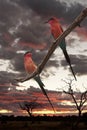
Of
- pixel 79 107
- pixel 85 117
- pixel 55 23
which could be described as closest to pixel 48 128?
pixel 85 117

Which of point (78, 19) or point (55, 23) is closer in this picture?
point (78, 19)

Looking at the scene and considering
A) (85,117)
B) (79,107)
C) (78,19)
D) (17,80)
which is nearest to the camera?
(78,19)

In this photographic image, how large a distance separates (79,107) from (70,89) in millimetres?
Result: 3487

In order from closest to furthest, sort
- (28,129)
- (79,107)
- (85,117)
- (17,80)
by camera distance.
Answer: (17,80) → (79,107) → (28,129) → (85,117)

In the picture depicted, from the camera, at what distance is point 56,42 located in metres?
2.29

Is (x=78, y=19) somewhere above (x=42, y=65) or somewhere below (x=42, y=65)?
above

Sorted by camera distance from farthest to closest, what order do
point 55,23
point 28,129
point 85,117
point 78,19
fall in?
1. point 85,117
2. point 28,129
3. point 55,23
4. point 78,19

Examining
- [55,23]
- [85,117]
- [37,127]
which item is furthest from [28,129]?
[55,23]

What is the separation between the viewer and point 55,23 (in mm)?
3645

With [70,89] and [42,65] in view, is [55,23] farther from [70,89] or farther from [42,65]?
[70,89]

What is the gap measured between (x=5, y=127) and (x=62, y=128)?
45.4 feet

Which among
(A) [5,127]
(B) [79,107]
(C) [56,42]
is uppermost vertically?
(C) [56,42]

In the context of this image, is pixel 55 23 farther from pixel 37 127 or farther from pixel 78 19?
pixel 37 127

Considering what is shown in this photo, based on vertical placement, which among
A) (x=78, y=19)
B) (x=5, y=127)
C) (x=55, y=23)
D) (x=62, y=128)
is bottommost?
(x=5, y=127)
